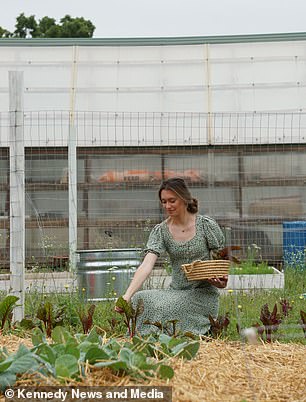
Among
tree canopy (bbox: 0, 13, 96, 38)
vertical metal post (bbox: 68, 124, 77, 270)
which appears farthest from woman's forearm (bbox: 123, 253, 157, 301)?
tree canopy (bbox: 0, 13, 96, 38)

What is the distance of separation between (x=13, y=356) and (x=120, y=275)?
4375mm

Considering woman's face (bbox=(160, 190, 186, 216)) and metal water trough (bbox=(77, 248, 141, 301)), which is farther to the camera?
metal water trough (bbox=(77, 248, 141, 301))

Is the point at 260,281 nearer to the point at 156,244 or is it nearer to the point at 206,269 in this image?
the point at 156,244

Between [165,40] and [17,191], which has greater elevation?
[165,40]

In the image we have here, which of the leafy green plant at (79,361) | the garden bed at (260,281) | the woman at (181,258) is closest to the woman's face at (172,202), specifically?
the woman at (181,258)

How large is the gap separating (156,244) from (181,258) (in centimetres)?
21

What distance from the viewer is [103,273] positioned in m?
7.12

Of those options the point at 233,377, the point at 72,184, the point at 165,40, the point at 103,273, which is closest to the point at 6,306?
the point at 233,377

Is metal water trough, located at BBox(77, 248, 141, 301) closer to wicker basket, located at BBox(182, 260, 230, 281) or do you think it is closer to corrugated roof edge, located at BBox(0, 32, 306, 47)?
wicker basket, located at BBox(182, 260, 230, 281)

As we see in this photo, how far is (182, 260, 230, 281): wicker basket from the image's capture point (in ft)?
15.9

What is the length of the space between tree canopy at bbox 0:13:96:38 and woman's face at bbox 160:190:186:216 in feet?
74.5

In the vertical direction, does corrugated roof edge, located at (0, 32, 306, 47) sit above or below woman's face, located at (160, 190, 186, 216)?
above

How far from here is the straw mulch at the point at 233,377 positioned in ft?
8.55

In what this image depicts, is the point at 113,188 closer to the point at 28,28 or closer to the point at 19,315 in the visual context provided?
the point at 19,315
